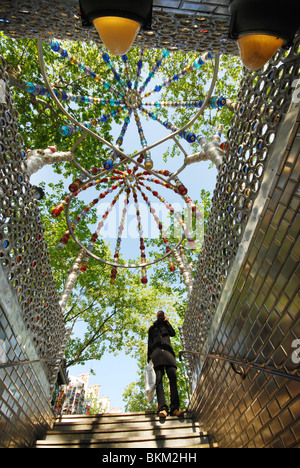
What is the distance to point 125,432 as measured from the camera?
5148mm

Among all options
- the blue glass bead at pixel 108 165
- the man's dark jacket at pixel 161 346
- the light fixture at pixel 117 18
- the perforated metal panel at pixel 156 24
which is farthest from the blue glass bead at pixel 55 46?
the man's dark jacket at pixel 161 346

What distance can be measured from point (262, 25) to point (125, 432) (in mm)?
5532

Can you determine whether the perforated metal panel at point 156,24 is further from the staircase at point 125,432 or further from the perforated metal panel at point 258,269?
the staircase at point 125,432

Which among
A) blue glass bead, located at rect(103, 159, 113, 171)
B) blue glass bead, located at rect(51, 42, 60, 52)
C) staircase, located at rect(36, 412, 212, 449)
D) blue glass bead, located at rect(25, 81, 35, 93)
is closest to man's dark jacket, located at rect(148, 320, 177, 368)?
staircase, located at rect(36, 412, 212, 449)

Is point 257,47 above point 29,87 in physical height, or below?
below

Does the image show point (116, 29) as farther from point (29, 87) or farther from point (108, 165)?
point (108, 165)

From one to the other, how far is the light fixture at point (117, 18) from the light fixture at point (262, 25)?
0.58m

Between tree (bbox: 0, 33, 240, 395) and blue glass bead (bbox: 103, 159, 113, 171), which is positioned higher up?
tree (bbox: 0, 33, 240, 395)

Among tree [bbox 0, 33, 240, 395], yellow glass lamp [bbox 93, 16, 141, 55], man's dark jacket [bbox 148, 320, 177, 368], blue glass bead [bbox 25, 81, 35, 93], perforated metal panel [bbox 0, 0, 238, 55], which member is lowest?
yellow glass lamp [bbox 93, 16, 141, 55]

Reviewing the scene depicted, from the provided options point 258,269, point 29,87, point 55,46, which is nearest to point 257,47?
point 258,269

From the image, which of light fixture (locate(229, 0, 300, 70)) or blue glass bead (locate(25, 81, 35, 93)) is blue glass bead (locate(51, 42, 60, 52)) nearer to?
blue glass bead (locate(25, 81, 35, 93))

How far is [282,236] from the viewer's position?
265 cm

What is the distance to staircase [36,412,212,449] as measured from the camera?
181 inches

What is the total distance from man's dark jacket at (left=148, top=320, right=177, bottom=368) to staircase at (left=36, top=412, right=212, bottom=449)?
91 centimetres
